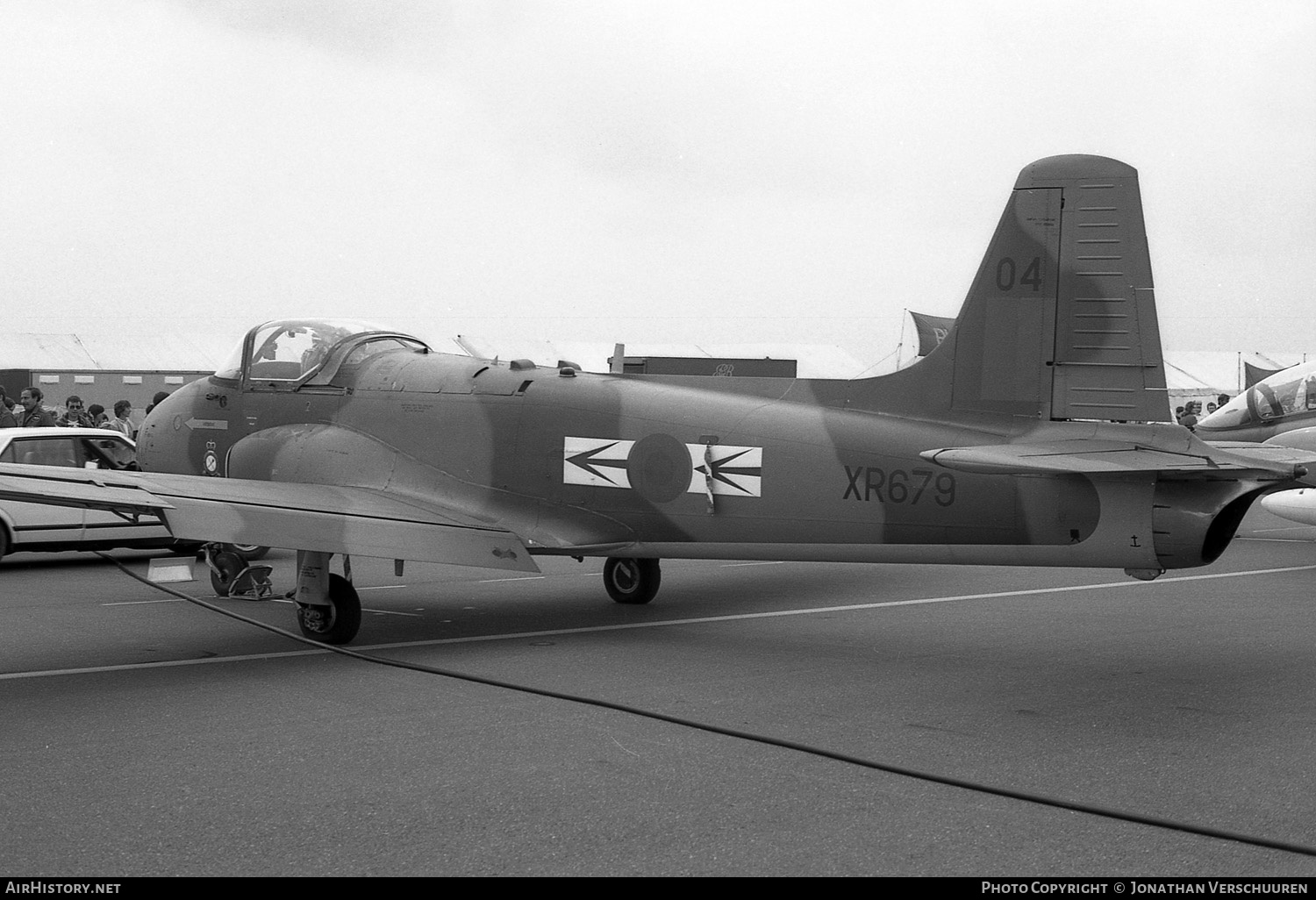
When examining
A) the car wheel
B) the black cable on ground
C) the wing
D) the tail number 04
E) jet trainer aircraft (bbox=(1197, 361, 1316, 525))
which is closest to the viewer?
the black cable on ground

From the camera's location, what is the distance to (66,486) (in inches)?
302

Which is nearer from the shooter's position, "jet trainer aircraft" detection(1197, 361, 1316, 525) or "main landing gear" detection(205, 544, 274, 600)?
"main landing gear" detection(205, 544, 274, 600)

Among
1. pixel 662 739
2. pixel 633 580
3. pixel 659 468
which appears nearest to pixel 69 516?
pixel 633 580

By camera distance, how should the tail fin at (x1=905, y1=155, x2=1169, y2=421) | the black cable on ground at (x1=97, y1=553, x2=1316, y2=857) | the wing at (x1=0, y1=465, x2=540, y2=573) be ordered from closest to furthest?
the black cable on ground at (x1=97, y1=553, x2=1316, y2=857) → the tail fin at (x1=905, y1=155, x2=1169, y2=421) → the wing at (x1=0, y1=465, x2=540, y2=573)

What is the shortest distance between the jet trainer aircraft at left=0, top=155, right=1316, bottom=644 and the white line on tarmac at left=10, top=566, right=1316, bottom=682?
1.75 ft

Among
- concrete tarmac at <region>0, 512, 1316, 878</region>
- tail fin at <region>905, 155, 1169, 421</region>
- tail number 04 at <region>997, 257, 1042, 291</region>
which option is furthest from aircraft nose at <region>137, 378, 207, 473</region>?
tail number 04 at <region>997, 257, 1042, 291</region>

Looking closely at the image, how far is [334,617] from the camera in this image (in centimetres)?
862

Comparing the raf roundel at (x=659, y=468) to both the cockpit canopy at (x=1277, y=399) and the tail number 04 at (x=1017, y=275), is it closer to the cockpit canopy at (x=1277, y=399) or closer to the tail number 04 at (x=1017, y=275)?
the tail number 04 at (x=1017, y=275)

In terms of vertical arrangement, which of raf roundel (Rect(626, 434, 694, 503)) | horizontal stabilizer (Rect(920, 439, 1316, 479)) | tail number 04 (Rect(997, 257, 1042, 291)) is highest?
tail number 04 (Rect(997, 257, 1042, 291))

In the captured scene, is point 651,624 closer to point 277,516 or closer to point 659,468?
point 659,468

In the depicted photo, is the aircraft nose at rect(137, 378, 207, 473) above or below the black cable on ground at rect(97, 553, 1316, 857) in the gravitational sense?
above

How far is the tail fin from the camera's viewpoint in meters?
7.40

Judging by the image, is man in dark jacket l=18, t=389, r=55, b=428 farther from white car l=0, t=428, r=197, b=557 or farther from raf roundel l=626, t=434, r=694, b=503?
raf roundel l=626, t=434, r=694, b=503

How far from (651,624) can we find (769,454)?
6.72 ft
